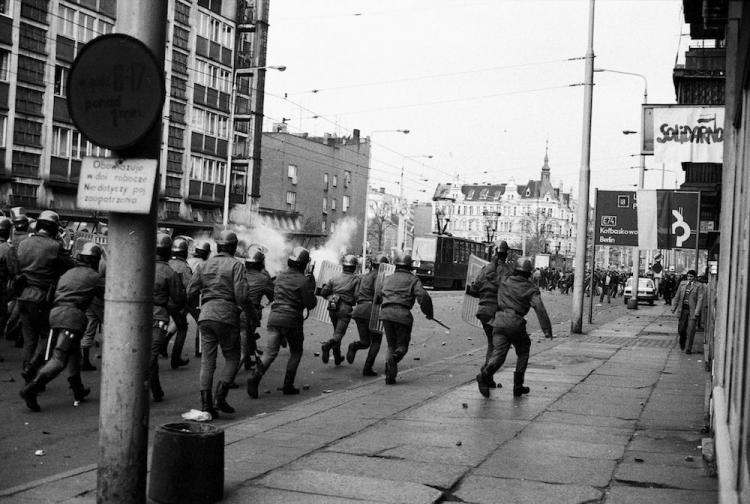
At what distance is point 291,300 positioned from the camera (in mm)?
11195

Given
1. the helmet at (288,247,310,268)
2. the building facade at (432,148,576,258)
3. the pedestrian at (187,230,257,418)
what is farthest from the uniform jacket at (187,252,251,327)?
the building facade at (432,148,576,258)

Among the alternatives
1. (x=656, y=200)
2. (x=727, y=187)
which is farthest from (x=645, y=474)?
(x=656, y=200)

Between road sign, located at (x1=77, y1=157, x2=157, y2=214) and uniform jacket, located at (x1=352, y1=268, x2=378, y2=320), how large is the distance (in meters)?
8.55

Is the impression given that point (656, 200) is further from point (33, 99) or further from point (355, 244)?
point (355, 244)

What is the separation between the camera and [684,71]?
38.0 metres

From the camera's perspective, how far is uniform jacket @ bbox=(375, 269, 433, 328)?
1229 centimetres

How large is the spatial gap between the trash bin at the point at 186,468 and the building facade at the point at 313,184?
5795cm

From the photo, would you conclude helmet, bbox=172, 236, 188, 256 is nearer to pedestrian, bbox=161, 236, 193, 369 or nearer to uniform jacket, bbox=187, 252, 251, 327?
pedestrian, bbox=161, 236, 193, 369

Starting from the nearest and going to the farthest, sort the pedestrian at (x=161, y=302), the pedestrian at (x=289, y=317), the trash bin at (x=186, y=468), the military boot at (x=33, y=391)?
the trash bin at (x=186, y=468), the military boot at (x=33, y=391), the pedestrian at (x=161, y=302), the pedestrian at (x=289, y=317)

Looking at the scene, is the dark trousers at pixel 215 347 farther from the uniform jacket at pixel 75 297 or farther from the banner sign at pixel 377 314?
the banner sign at pixel 377 314

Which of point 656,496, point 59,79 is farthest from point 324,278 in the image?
point 59,79

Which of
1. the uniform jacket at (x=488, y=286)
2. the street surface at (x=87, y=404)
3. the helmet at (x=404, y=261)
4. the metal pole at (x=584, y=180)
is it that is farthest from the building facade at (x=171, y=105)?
the uniform jacket at (x=488, y=286)

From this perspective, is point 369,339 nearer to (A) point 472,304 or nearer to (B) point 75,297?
(A) point 472,304

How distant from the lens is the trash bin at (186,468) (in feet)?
19.1
